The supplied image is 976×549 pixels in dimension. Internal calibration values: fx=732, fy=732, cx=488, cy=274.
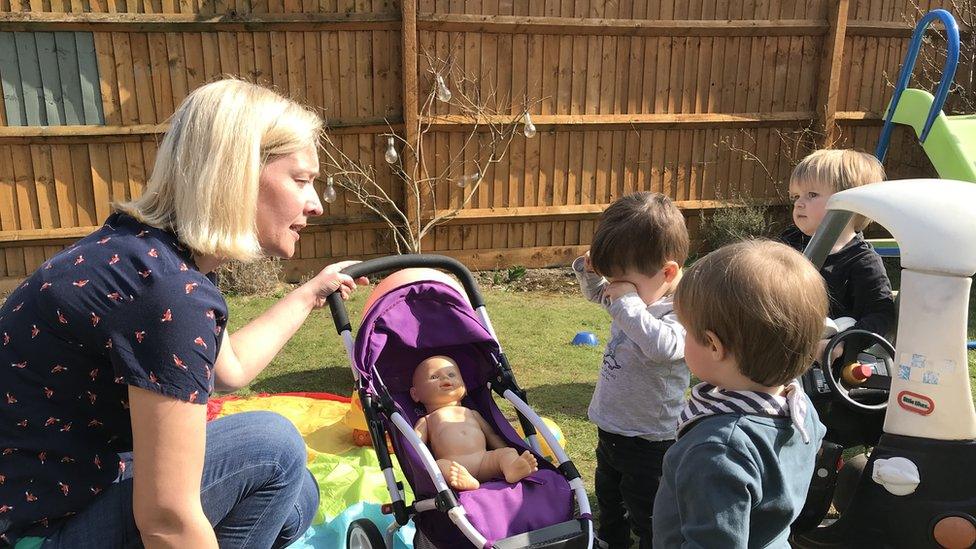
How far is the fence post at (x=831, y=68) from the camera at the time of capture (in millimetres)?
7277

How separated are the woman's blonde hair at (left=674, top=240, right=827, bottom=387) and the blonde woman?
1.03m

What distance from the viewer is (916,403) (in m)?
1.90

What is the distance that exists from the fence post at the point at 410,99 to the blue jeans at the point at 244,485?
15.5 feet

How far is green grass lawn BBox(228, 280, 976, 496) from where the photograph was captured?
3867mm

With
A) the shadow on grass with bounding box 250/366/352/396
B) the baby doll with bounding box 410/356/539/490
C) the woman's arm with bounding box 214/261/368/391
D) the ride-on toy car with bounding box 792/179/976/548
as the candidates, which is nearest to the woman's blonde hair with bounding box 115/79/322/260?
the woman's arm with bounding box 214/261/368/391

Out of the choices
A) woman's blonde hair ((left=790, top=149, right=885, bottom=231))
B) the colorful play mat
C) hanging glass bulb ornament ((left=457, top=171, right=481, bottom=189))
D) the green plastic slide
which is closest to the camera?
the colorful play mat

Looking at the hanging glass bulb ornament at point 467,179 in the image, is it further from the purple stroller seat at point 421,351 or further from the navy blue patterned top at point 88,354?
the navy blue patterned top at point 88,354

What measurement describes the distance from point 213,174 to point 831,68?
7.32 metres

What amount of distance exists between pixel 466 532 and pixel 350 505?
45.3 inches

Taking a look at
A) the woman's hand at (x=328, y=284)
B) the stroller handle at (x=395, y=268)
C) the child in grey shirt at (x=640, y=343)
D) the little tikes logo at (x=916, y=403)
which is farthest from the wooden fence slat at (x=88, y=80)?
the little tikes logo at (x=916, y=403)

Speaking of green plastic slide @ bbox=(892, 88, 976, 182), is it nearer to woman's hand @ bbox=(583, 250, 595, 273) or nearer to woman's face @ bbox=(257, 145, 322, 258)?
woman's hand @ bbox=(583, 250, 595, 273)

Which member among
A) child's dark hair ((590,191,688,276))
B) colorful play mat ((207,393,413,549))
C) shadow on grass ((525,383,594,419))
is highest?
child's dark hair ((590,191,688,276))

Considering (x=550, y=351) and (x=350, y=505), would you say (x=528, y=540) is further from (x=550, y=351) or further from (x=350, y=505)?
(x=550, y=351)

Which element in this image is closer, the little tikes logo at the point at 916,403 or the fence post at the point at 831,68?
the little tikes logo at the point at 916,403
